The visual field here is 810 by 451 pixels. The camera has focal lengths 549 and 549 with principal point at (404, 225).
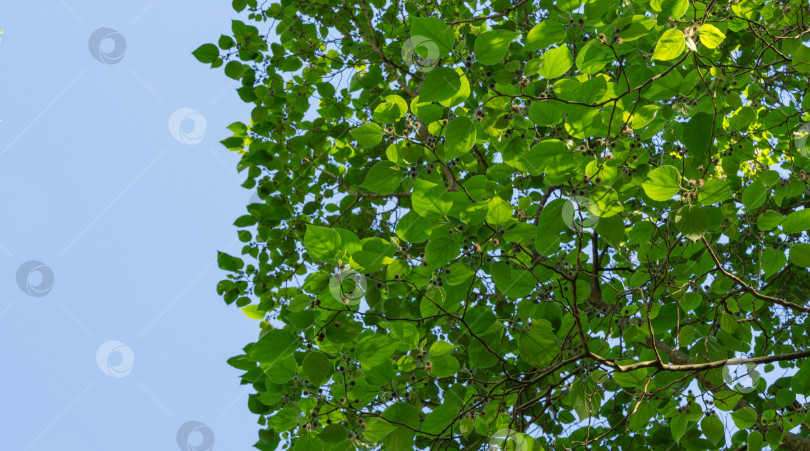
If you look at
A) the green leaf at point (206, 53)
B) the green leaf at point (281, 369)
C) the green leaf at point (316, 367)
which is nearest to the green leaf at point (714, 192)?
the green leaf at point (316, 367)

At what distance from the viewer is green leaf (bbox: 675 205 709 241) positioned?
2.02 meters

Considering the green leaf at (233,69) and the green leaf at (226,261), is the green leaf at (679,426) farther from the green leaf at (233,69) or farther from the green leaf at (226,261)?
the green leaf at (233,69)

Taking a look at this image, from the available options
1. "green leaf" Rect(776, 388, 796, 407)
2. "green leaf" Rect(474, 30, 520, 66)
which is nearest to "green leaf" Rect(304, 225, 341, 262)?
"green leaf" Rect(474, 30, 520, 66)

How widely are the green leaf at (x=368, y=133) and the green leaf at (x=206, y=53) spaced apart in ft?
7.94

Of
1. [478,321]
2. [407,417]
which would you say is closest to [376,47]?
[478,321]

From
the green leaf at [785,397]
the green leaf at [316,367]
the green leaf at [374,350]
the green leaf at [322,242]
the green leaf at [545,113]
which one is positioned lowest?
the green leaf at [316,367]

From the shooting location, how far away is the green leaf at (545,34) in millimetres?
2061

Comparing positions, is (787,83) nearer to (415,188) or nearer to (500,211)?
(500,211)

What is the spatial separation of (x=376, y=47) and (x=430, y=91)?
2.42 meters

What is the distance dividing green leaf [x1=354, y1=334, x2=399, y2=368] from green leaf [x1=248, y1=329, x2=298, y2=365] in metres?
0.27

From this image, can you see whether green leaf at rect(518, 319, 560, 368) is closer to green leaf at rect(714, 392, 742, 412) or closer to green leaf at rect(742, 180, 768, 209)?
green leaf at rect(714, 392, 742, 412)

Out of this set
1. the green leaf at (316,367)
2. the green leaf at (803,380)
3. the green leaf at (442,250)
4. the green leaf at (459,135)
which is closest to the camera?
the green leaf at (459,135)

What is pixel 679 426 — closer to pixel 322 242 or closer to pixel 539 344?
pixel 539 344

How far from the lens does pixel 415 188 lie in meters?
1.96
